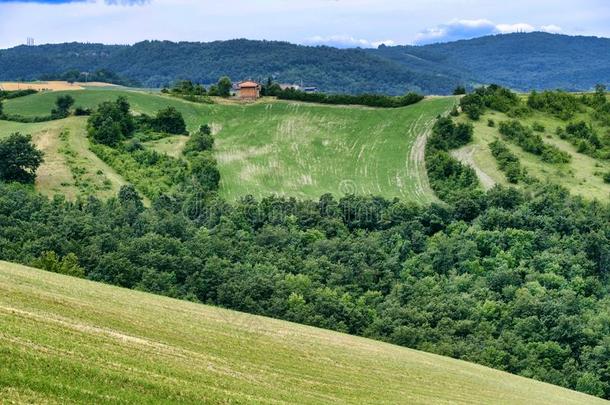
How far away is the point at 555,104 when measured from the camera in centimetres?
13100

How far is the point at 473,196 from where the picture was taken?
10244 cm

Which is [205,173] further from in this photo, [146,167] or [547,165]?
[547,165]

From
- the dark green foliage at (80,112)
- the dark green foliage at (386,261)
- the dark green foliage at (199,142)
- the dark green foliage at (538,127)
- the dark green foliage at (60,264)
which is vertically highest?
the dark green foliage at (80,112)

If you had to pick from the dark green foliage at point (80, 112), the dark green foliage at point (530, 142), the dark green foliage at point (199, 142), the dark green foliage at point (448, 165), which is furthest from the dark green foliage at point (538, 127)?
the dark green foliage at point (80, 112)

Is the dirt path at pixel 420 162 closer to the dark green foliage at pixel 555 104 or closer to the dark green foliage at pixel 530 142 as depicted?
the dark green foliage at pixel 530 142

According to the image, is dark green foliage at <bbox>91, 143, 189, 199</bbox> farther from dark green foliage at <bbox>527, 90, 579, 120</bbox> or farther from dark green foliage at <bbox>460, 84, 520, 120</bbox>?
dark green foliage at <bbox>527, 90, 579, 120</bbox>

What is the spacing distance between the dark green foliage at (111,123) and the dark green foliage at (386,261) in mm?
22558

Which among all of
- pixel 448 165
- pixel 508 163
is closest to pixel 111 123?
pixel 448 165

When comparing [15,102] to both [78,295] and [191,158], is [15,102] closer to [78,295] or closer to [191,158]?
[191,158]

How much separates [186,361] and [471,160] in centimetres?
8966

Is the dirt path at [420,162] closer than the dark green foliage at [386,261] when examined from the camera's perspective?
No

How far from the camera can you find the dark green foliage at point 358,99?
5389 inches

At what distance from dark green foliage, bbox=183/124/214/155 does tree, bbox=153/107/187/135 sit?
11.6ft

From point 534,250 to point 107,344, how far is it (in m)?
69.0
